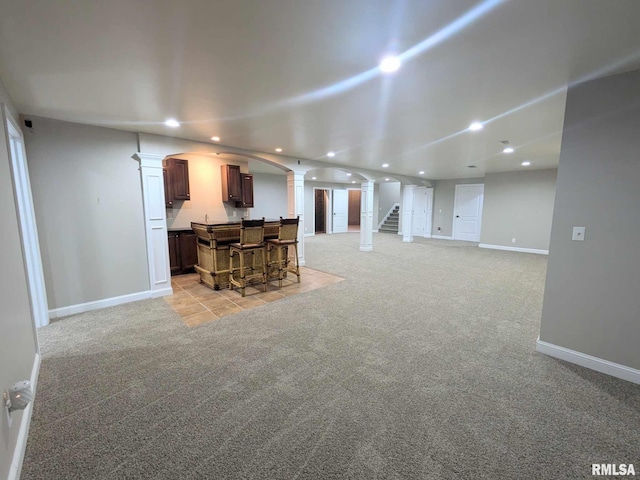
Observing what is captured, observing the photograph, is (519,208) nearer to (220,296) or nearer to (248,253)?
(248,253)

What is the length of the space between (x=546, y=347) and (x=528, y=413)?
1025 mm

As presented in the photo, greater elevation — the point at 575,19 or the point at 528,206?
the point at 575,19

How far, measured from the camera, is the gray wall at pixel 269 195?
794cm

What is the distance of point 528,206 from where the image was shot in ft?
24.4

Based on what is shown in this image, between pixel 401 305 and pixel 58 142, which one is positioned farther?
pixel 401 305

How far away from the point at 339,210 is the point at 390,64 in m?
9.99

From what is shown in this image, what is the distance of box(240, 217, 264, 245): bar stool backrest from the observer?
3.92m

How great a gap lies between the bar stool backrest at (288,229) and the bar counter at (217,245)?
0.29 meters

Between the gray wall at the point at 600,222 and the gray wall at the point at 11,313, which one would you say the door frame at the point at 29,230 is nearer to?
the gray wall at the point at 11,313

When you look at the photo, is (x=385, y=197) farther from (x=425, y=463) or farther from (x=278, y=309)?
(x=425, y=463)

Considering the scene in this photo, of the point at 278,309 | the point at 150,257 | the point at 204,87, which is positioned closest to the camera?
the point at 204,87

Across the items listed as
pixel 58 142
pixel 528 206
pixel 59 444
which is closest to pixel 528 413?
pixel 59 444

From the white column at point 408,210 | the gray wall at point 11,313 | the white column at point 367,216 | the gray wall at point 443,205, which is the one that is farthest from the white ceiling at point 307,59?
the gray wall at point 443,205

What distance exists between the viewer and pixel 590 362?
224 centimetres
